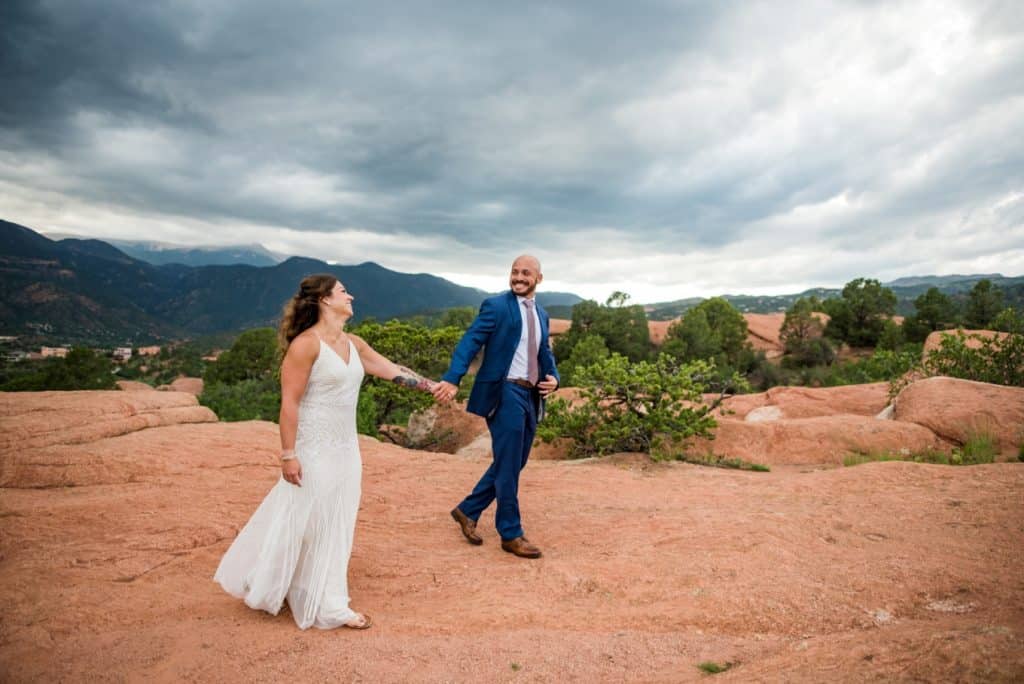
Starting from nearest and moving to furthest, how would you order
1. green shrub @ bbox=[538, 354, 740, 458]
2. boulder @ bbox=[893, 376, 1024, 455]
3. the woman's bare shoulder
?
the woman's bare shoulder, boulder @ bbox=[893, 376, 1024, 455], green shrub @ bbox=[538, 354, 740, 458]

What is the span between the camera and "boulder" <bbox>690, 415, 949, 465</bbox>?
8.82 m

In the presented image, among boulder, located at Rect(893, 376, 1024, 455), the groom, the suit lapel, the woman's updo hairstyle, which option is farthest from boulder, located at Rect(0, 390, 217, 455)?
boulder, located at Rect(893, 376, 1024, 455)

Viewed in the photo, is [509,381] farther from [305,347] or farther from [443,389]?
[305,347]

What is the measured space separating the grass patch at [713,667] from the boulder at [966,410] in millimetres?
8246

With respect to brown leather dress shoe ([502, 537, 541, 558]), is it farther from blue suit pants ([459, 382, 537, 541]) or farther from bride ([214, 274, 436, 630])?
bride ([214, 274, 436, 630])

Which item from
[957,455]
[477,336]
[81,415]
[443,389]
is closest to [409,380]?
[443,389]

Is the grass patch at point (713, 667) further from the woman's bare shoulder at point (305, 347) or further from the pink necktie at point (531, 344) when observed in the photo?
the woman's bare shoulder at point (305, 347)

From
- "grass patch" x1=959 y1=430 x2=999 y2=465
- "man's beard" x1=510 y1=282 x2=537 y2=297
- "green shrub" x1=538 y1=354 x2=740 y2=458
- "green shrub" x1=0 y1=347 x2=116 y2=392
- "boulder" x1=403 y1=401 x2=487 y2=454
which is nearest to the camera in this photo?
"man's beard" x1=510 y1=282 x2=537 y2=297

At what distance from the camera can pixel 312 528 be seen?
3275 millimetres

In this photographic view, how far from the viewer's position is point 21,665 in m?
2.71

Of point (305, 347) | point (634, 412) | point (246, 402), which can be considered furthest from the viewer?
point (246, 402)

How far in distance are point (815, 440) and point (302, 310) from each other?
9222 millimetres

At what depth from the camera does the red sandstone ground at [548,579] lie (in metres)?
2.70

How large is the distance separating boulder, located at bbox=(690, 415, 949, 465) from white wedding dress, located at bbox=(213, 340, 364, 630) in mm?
7076
